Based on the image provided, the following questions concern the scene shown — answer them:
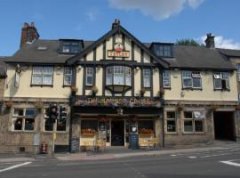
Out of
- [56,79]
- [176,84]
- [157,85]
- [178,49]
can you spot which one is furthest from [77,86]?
[178,49]

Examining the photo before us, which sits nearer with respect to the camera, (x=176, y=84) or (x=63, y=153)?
(x=63, y=153)

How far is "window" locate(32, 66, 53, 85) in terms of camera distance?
83.5ft

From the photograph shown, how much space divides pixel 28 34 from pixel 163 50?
13136 mm

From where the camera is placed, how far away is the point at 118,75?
25438 mm

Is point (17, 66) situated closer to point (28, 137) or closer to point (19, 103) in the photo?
point (19, 103)

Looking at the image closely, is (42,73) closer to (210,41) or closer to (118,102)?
(118,102)

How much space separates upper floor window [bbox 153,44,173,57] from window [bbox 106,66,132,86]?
386 cm

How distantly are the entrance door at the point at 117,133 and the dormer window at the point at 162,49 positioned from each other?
7.27 metres

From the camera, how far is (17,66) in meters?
25.1

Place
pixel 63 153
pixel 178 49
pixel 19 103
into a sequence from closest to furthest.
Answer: pixel 63 153 → pixel 19 103 → pixel 178 49

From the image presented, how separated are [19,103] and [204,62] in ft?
54.0

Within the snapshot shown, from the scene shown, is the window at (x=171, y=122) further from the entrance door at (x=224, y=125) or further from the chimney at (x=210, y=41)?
the chimney at (x=210, y=41)

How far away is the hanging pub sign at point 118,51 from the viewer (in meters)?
26.0

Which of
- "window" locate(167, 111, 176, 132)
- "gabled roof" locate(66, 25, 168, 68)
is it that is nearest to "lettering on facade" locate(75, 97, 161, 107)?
"window" locate(167, 111, 176, 132)
